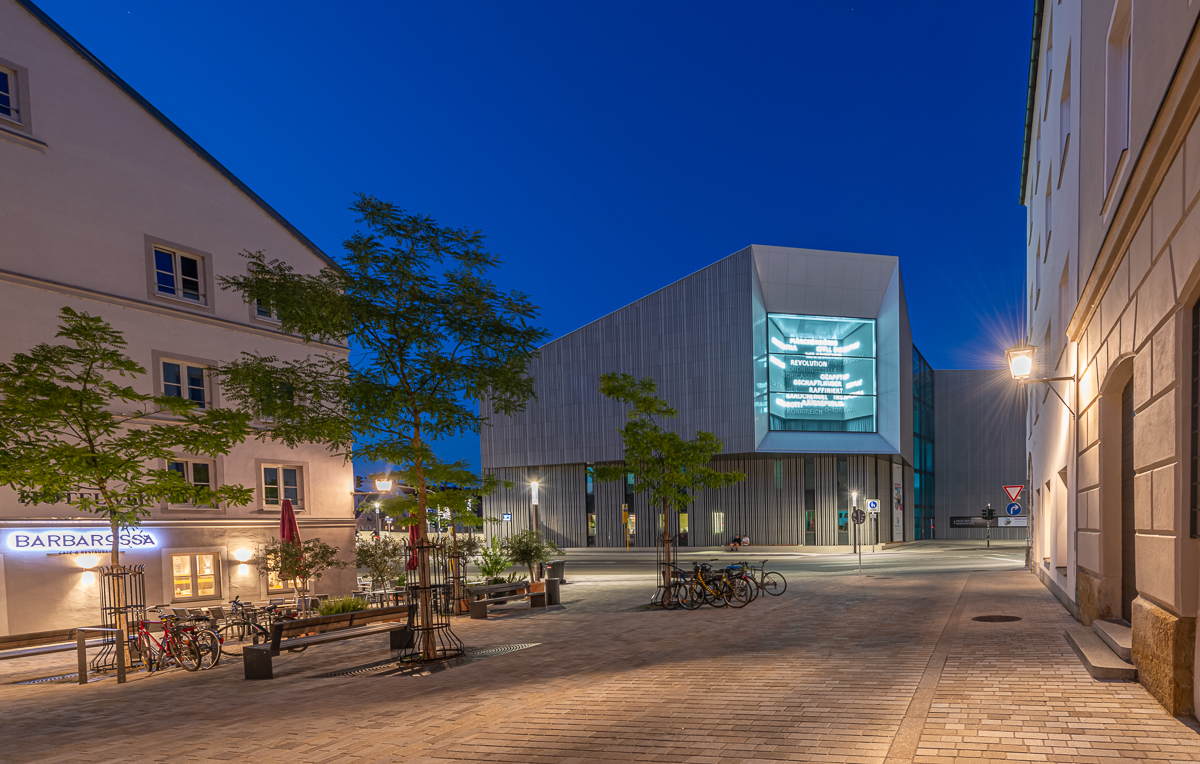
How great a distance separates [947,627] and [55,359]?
1586 centimetres

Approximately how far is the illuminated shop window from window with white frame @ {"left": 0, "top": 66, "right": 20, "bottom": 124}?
137 ft

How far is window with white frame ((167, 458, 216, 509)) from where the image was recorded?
67.1 feet

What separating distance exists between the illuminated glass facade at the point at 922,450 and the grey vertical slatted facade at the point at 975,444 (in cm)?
96

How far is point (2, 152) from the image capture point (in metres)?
17.2

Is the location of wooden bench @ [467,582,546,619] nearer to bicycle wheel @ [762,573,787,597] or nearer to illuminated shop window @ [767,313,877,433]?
bicycle wheel @ [762,573,787,597]

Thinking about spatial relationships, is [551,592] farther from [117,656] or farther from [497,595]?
[117,656]

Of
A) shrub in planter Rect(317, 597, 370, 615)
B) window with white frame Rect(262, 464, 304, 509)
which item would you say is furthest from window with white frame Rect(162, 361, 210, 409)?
shrub in planter Rect(317, 597, 370, 615)

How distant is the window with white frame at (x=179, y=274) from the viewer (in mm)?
20625

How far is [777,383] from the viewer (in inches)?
2020

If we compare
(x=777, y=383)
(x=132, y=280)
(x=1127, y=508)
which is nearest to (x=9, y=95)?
(x=132, y=280)

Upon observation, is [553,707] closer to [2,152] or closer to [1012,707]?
[1012,707]

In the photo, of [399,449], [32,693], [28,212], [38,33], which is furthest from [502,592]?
[38,33]

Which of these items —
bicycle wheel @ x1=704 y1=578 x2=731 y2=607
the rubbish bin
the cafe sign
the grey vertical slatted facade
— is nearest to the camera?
the cafe sign

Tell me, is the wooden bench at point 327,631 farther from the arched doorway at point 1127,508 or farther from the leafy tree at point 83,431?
the arched doorway at point 1127,508
